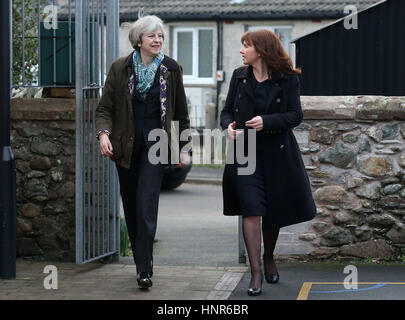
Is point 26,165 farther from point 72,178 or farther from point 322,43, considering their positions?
point 322,43

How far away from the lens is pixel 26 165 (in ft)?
28.0

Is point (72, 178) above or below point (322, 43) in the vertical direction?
below

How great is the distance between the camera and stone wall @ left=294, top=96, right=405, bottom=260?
8.09 metres

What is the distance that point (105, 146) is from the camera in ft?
23.1

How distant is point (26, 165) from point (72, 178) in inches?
17.3

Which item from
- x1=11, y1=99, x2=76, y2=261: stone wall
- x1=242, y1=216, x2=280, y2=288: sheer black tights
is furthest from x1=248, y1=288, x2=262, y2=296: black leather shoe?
x1=11, y1=99, x2=76, y2=261: stone wall

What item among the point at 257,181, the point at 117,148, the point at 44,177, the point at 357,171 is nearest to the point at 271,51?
the point at 257,181

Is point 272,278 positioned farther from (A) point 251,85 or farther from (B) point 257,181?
(A) point 251,85

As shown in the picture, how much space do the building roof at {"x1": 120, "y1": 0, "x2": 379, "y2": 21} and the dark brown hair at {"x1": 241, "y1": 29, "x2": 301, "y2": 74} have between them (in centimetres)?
1722

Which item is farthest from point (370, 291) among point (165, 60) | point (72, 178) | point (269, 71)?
point (72, 178)

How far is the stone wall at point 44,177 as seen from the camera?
842cm

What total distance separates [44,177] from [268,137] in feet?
7.68

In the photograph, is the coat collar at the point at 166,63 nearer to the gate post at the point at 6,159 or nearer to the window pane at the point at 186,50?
the gate post at the point at 6,159

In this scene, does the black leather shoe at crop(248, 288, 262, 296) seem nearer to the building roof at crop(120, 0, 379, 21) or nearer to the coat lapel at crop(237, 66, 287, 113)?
the coat lapel at crop(237, 66, 287, 113)
